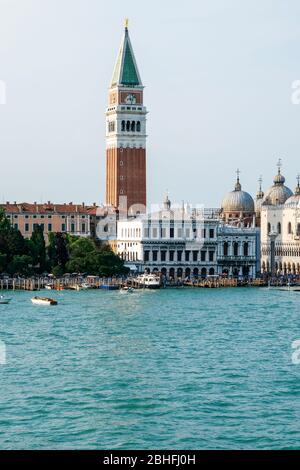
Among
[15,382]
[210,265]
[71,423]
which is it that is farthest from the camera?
[210,265]

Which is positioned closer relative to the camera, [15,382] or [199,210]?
[15,382]

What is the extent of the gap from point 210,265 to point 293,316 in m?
21.0

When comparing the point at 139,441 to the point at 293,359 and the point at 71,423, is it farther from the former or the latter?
the point at 293,359

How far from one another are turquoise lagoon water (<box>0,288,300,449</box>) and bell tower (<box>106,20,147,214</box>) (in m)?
25.1

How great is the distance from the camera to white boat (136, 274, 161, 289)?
47.4 metres

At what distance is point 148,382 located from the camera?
18844mm

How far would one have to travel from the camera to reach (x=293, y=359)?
21.7m

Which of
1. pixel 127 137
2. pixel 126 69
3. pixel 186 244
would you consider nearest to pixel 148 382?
pixel 186 244

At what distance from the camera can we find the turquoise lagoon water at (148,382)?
604 inches

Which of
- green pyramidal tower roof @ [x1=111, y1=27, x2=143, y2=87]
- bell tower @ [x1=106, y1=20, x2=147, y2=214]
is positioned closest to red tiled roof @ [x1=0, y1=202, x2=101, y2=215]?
bell tower @ [x1=106, y1=20, x2=147, y2=214]

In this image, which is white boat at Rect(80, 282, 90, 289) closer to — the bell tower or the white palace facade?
the white palace facade
